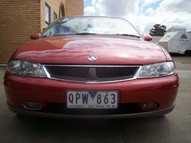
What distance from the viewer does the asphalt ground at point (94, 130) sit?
3088mm

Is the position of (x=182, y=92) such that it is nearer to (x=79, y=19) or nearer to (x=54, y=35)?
(x=79, y=19)

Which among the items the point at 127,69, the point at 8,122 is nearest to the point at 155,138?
the point at 127,69

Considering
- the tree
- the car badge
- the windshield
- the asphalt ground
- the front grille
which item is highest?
the windshield

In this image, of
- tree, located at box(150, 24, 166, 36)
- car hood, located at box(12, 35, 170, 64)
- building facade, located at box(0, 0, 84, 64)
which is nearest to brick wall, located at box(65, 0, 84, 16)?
building facade, located at box(0, 0, 84, 64)

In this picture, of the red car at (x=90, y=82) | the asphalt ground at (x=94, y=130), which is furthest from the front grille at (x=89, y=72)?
the asphalt ground at (x=94, y=130)

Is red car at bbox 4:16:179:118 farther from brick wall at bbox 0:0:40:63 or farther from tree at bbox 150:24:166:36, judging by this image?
tree at bbox 150:24:166:36

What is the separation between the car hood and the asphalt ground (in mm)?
788

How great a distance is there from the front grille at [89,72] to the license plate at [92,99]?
147 millimetres

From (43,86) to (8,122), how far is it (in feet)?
3.45

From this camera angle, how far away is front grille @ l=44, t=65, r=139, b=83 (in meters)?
2.87

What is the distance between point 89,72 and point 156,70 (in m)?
0.67

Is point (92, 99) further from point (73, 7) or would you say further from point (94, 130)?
point (73, 7)

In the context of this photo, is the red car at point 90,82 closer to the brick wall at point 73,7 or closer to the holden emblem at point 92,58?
the holden emblem at point 92,58

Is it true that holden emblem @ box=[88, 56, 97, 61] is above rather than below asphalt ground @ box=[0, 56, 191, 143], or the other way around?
above
